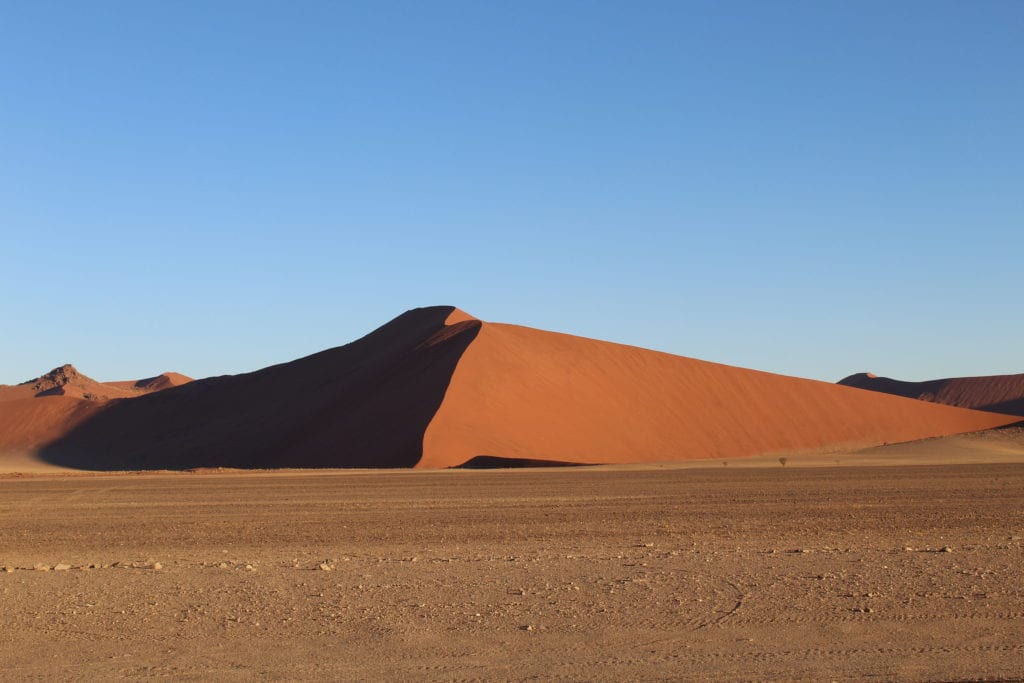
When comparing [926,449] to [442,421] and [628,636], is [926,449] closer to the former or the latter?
[442,421]

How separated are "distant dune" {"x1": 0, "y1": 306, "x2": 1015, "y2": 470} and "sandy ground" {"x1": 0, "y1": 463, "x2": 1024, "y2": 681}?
91.3 ft

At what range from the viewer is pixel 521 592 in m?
11.6

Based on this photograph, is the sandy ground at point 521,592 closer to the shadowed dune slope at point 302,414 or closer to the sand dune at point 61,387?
the shadowed dune slope at point 302,414

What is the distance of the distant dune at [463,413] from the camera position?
2124 inches

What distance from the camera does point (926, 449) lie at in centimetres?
4919

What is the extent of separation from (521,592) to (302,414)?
54568mm

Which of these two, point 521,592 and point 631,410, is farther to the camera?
point 631,410

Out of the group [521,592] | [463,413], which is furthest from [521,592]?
[463,413]

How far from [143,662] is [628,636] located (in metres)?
3.92

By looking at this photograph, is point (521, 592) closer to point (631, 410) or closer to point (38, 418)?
point (631, 410)

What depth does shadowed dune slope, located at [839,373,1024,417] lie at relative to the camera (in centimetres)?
13888

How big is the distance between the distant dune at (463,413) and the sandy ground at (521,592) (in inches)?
1096

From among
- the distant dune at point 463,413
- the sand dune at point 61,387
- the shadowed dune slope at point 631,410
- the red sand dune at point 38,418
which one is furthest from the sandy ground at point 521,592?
the sand dune at point 61,387

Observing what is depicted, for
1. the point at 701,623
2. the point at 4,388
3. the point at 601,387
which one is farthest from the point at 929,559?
the point at 4,388
